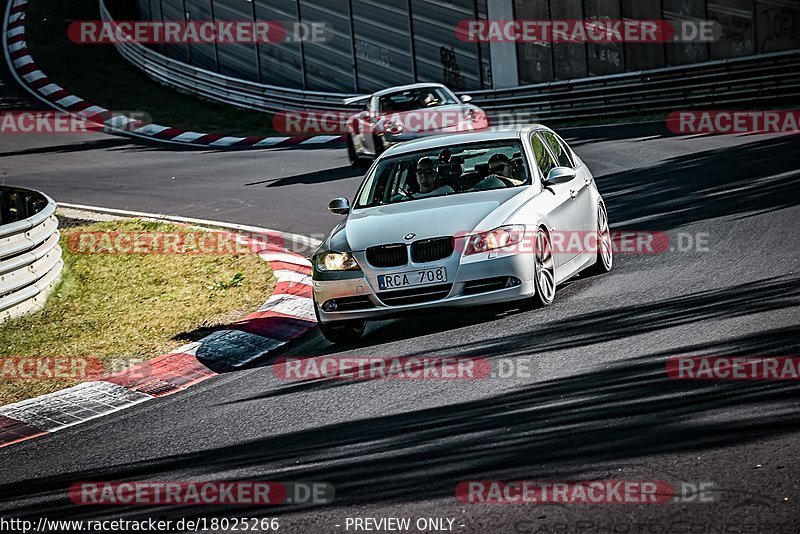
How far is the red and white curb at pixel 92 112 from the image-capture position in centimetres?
2892

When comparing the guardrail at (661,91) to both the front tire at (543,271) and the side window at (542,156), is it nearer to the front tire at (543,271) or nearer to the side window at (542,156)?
the side window at (542,156)

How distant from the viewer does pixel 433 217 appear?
9.06 meters

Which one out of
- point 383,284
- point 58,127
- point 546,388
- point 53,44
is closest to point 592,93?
point 58,127

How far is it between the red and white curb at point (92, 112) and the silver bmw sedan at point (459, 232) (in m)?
17.7

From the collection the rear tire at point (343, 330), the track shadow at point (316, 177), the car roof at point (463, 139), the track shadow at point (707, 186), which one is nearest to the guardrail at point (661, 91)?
the track shadow at point (707, 186)

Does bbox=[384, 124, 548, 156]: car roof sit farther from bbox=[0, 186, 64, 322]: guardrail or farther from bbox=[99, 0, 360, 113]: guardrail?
bbox=[99, 0, 360, 113]: guardrail

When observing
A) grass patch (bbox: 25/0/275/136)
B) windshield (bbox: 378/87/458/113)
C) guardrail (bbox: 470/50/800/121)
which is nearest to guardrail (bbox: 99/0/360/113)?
grass patch (bbox: 25/0/275/136)

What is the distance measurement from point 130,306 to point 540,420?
647 cm

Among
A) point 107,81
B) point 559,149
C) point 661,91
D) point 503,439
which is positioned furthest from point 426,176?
point 107,81

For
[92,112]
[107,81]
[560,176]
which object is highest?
[107,81]

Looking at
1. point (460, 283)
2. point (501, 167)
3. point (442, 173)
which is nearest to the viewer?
point (460, 283)

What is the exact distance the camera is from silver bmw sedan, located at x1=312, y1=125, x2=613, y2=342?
8703mm

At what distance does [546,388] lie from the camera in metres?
6.78

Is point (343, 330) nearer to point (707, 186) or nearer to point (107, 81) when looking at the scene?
point (707, 186)
